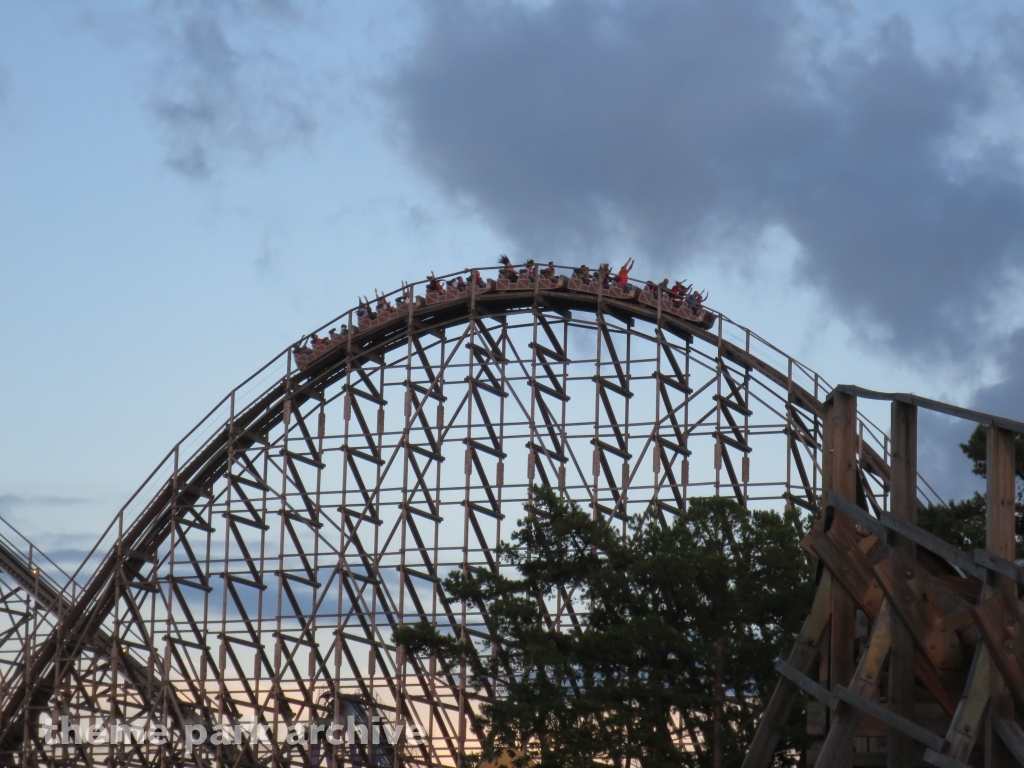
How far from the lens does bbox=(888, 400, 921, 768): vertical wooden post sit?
5.77 m

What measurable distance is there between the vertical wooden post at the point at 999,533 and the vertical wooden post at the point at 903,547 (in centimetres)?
41

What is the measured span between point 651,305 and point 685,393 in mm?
1372

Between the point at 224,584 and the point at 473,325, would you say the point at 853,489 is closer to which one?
the point at 473,325

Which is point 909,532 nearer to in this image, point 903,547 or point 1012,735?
point 903,547

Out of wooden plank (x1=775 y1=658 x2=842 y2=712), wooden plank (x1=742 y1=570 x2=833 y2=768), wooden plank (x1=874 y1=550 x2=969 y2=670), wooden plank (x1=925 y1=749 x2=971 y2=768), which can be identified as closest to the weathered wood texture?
wooden plank (x1=925 y1=749 x2=971 y2=768)

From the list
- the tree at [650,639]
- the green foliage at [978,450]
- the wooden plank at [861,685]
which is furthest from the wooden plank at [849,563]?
the green foliage at [978,450]

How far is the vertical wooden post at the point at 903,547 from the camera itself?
5770 mm

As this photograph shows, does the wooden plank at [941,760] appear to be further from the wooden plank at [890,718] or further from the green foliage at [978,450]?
the green foliage at [978,450]

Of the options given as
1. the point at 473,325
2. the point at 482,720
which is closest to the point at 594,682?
the point at 482,720

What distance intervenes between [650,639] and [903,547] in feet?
32.1

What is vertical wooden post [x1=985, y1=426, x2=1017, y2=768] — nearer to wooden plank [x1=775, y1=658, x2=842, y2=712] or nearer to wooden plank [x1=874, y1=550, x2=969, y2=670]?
wooden plank [x1=874, y1=550, x2=969, y2=670]

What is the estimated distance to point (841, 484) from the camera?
6.36 meters

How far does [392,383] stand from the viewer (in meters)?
24.8

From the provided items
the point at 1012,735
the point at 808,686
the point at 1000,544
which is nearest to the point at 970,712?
the point at 1012,735
